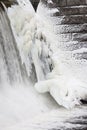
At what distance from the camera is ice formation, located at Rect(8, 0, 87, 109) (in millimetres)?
7953

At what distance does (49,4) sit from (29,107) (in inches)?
152

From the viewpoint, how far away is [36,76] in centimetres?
826

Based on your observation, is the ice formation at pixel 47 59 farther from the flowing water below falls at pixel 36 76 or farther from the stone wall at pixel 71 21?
the stone wall at pixel 71 21

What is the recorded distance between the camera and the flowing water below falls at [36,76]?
6.77m

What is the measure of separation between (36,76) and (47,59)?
0.52m

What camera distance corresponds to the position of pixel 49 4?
34.7 feet

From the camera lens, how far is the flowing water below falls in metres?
6.77

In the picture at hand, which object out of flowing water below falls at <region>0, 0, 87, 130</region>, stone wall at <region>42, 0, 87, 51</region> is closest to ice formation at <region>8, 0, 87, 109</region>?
flowing water below falls at <region>0, 0, 87, 130</region>

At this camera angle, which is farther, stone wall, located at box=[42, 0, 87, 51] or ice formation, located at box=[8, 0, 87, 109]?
stone wall, located at box=[42, 0, 87, 51]

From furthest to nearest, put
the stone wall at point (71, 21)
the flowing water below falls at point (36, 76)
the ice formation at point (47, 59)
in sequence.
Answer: the stone wall at point (71, 21), the ice formation at point (47, 59), the flowing water below falls at point (36, 76)

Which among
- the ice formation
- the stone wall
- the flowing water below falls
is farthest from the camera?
the stone wall

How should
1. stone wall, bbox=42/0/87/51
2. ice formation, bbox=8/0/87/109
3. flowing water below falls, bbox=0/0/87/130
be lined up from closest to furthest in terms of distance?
flowing water below falls, bbox=0/0/87/130 → ice formation, bbox=8/0/87/109 → stone wall, bbox=42/0/87/51

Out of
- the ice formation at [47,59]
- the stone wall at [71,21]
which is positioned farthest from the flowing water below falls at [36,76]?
the stone wall at [71,21]

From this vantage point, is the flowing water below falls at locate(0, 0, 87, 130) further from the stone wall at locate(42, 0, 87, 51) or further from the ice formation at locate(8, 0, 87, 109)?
the stone wall at locate(42, 0, 87, 51)
